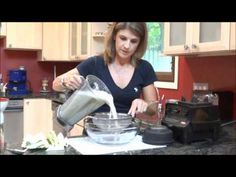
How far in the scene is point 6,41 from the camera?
3.80m

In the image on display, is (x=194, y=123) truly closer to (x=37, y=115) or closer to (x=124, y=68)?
(x=124, y=68)

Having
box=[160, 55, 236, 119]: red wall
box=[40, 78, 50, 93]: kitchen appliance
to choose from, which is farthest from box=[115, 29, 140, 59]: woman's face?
box=[40, 78, 50, 93]: kitchen appliance

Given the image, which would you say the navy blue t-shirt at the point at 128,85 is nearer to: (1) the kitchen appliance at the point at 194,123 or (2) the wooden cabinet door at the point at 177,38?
(2) the wooden cabinet door at the point at 177,38

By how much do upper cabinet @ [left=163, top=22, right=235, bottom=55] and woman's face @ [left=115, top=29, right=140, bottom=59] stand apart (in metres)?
0.33

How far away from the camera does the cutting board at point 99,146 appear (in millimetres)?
1197

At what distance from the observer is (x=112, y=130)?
4.17 ft

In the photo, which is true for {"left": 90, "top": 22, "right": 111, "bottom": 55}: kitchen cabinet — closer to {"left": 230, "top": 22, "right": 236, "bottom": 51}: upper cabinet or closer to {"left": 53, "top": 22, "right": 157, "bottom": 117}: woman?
{"left": 53, "top": 22, "right": 157, "bottom": 117}: woman

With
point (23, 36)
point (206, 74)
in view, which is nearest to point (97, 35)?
point (23, 36)

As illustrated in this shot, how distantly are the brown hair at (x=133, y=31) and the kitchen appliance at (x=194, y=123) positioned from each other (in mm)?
507

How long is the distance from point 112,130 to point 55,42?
9.85 ft

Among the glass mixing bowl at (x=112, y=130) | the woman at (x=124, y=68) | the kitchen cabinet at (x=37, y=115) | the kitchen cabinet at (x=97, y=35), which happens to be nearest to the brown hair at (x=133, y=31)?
the woman at (x=124, y=68)
